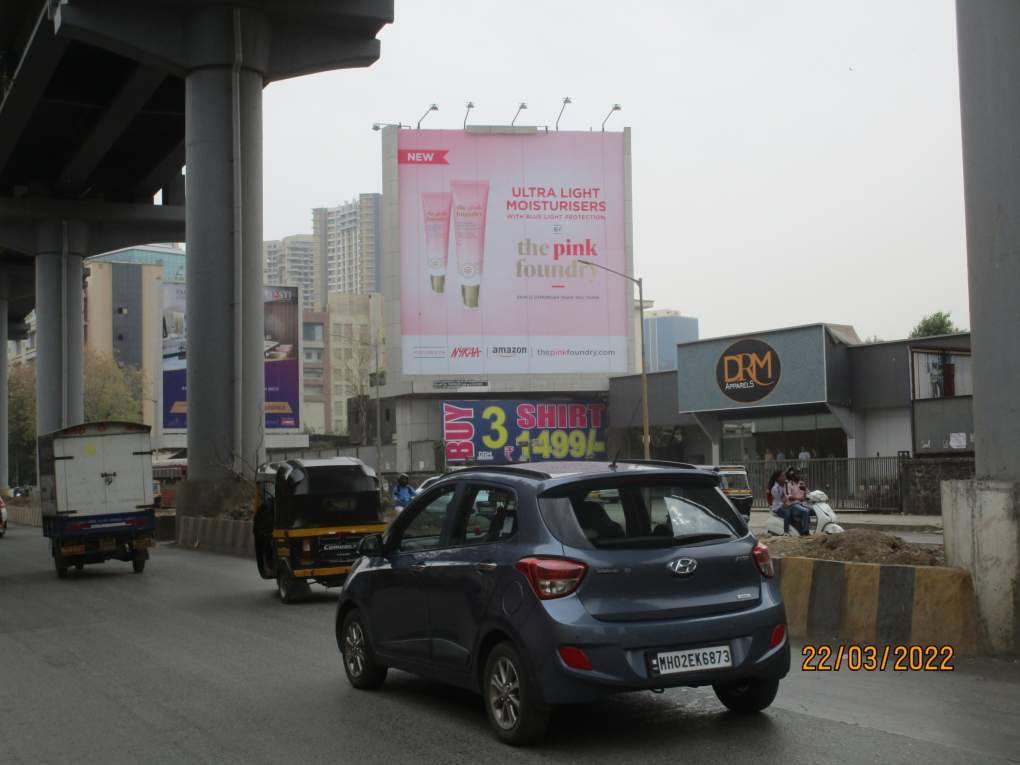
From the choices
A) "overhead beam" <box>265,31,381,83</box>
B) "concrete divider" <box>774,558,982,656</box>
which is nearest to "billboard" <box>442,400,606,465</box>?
"overhead beam" <box>265,31,381,83</box>

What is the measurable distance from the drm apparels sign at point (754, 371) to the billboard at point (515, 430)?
16224mm

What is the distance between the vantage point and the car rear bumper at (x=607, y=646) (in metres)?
6.89

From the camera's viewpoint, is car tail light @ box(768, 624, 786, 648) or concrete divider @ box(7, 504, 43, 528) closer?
car tail light @ box(768, 624, 786, 648)

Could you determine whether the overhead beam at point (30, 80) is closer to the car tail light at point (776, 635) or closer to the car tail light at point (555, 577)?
the car tail light at point (555, 577)

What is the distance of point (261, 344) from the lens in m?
32.9

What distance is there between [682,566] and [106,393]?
284 feet

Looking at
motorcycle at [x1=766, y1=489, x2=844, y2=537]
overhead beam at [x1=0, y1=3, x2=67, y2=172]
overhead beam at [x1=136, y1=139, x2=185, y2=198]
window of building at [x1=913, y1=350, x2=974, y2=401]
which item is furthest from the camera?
overhead beam at [x1=136, y1=139, x2=185, y2=198]

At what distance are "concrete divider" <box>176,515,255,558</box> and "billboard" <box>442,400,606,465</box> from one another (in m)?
36.3

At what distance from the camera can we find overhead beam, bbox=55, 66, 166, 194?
37156 mm

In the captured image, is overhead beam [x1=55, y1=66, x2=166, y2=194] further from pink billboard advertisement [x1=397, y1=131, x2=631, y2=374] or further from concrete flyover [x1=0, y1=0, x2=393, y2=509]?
pink billboard advertisement [x1=397, y1=131, x2=631, y2=374]

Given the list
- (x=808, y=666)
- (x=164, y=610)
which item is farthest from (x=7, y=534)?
(x=808, y=666)

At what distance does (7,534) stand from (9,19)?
1808cm
